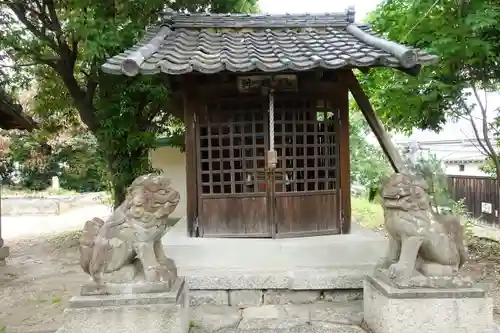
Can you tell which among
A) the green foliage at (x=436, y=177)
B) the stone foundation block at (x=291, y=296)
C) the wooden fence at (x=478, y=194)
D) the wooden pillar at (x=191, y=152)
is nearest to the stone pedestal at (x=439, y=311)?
the stone foundation block at (x=291, y=296)

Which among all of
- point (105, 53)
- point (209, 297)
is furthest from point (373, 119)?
point (105, 53)

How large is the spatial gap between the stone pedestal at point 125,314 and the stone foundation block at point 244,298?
1303 mm

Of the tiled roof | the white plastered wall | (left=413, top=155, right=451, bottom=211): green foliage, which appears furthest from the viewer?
the white plastered wall

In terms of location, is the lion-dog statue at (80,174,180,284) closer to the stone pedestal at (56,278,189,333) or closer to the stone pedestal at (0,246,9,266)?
the stone pedestal at (56,278,189,333)

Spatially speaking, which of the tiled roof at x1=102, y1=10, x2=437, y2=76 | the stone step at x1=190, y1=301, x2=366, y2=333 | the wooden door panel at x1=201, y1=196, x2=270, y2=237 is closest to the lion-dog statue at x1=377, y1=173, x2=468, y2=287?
the stone step at x1=190, y1=301, x2=366, y2=333

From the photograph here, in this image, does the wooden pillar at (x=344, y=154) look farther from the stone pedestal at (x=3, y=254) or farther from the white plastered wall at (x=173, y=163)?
the white plastered wall at (x=173, y=163)

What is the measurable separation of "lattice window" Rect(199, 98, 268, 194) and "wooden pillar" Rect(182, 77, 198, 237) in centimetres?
11

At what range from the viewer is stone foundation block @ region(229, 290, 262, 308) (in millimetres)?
4891

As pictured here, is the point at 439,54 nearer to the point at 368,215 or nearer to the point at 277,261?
the point at 277,261

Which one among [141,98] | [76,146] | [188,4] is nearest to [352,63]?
[141,98]

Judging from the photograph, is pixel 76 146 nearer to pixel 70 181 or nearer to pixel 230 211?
pixel 70 181

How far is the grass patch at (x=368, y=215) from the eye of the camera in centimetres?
1245

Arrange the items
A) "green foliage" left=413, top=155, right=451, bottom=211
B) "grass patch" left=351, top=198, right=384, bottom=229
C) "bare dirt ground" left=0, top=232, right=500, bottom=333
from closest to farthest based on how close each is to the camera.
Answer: "bare dirt ground" left=0, top=232, right=500, bottom=333
"green foliage" left=413, top=155, right=451, bottom=211
"grass patch" left=351, top=198, right=384, bottom=229

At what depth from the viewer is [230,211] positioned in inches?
247
